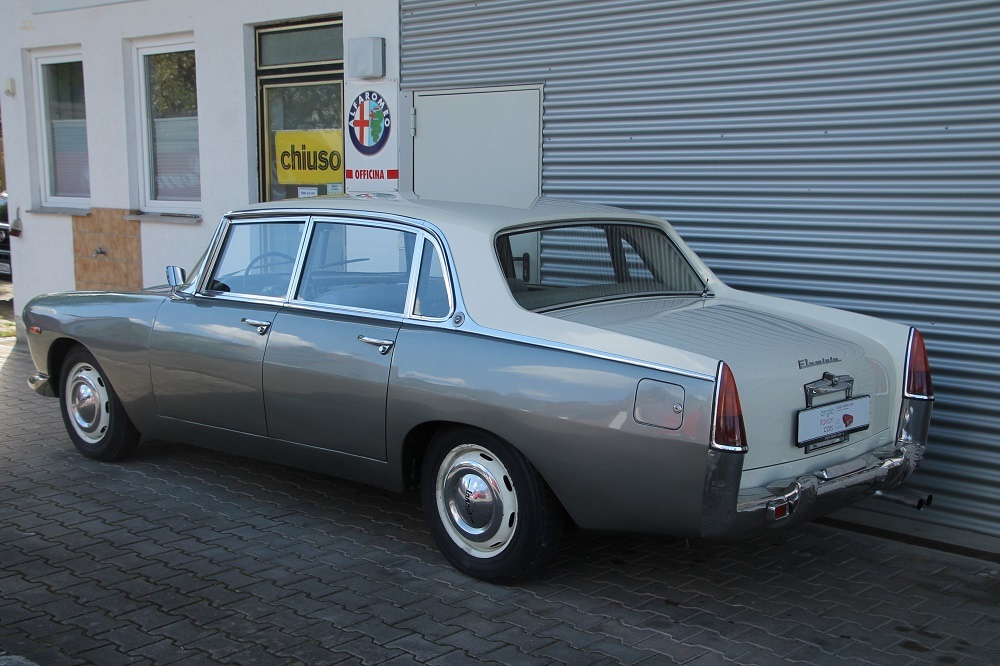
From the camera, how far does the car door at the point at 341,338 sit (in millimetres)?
4594

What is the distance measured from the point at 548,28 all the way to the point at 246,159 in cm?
359

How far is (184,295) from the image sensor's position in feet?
18.3

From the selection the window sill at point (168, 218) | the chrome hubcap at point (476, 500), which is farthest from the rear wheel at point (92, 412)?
the window sill at point (168, 218)

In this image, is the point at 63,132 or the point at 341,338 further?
A: the point at 63,132

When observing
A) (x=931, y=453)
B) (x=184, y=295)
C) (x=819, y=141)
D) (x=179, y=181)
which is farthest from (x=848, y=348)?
(x=179, y=181)

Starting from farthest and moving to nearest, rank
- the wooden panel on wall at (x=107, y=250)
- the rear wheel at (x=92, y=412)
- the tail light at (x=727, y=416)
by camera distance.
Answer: the wooden panel on wall at (x=107, y=250) → the rear wheel at (x=92, y=412) → the tail light at (x=727, y=416)

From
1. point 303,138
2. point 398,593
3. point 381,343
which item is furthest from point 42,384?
point 303,138

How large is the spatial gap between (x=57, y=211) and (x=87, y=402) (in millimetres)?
5942

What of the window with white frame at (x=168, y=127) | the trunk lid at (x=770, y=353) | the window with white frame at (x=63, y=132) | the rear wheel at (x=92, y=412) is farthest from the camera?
the window with white frame at (x=63, y=132)

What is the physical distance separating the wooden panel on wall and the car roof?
18.2 ft

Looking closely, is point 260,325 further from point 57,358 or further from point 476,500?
point 57,358

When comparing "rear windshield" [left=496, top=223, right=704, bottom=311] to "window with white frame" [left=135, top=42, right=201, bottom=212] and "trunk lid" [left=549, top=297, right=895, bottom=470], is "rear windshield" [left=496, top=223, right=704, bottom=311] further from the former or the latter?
"window with white frame" [left=135, top=42, right=201, bottom=212]

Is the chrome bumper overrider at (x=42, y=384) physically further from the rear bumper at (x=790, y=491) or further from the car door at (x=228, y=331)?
the rear bumper at (x=790, y=491)

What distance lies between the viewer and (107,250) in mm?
10781
